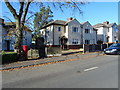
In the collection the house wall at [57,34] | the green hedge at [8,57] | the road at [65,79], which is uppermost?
the house wall at [57,34]

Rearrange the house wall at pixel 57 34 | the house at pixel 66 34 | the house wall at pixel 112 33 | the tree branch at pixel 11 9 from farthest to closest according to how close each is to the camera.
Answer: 1. the house wall at pixel 112 33
2. the house wall at pixel 57 34
3. the house at pixel 66 34
4. the tree branch at pixel 11 9

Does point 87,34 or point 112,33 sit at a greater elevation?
point 112,33

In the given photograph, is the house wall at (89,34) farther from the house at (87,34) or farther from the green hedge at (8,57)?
the green hedge at (8,57)

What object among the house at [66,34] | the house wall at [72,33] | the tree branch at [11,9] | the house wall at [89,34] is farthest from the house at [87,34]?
the tree branch at [11,9]

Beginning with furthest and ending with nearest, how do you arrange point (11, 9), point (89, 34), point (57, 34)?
point (89, 34), point (57, 34), point (11, 9)

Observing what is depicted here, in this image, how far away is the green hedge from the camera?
969 centimetres

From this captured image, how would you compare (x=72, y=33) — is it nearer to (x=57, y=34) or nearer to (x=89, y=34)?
(x=57, y=34)

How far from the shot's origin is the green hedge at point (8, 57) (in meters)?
9.69

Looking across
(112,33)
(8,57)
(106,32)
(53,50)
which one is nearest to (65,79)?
(8,57)

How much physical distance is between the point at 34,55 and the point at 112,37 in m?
32.7

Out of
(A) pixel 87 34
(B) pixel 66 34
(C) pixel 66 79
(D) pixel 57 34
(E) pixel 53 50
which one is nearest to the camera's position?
(C) pixel 66 79

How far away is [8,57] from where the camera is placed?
1007 centimetres

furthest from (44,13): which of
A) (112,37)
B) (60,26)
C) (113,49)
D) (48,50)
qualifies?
(113,49)

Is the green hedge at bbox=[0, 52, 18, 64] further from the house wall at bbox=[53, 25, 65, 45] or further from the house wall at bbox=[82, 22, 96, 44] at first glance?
the house wall at bbox=[82, 22, 96, 44]
